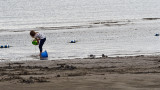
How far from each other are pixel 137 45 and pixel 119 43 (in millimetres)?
1537

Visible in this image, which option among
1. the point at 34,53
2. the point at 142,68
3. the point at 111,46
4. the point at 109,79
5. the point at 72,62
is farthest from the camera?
the point at 111,46

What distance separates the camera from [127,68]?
13.3m

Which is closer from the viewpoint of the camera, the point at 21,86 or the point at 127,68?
the point at 21,86

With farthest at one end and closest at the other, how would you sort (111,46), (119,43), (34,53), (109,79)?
(119,43)
(111,46)
(34,53)
(109,79)

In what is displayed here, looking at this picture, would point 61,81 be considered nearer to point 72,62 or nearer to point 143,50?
point 72,62

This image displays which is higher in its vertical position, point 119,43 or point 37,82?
point 119,43

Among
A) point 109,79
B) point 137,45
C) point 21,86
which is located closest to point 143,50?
point 137,45

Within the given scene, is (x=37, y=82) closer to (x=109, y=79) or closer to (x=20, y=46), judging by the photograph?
(x=109, y=79)

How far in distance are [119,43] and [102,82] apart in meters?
14.5

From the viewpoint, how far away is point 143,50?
20562mm

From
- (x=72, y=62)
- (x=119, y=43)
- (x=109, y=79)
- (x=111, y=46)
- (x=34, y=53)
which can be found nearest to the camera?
(x=109, y=79)

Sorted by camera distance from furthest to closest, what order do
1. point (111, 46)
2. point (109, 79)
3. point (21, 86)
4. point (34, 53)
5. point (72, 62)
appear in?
point (111, 46) < point (34, 53) < point (72, 62) < point (109, 79) < point (21, 86)

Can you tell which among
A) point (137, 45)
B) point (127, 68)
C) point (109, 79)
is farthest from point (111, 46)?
point (109, 79)

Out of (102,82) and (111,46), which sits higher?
(111,46)
